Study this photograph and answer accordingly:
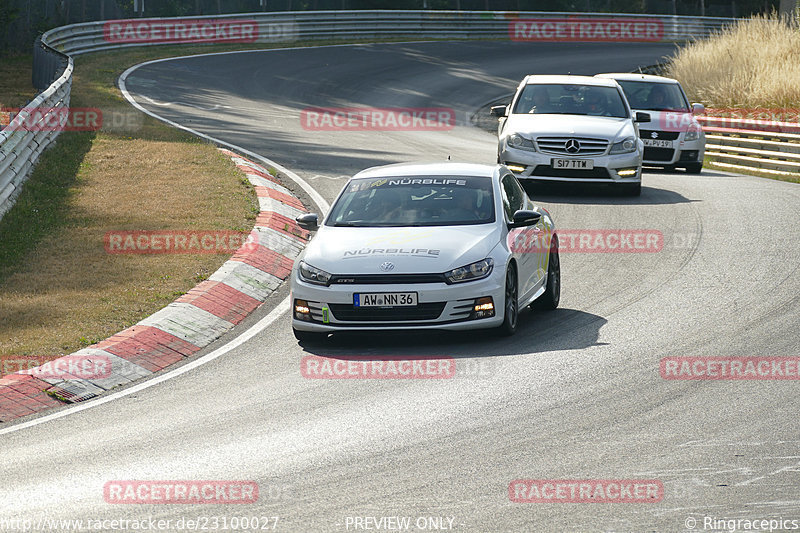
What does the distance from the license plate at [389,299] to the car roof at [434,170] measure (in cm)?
208

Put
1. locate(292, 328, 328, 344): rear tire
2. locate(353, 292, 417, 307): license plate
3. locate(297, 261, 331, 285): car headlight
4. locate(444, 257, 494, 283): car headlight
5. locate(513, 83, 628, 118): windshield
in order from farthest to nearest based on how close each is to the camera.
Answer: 1. locate(513, 83, 628, 118): windshield
2. locate(292, 328, 328, 344): rear tire
3. locate(297, 261, 331, 285): car headlight
4. locate(444, 257, 494, 283): car headlight
5. locate(353, 292, 417, 307): license plate

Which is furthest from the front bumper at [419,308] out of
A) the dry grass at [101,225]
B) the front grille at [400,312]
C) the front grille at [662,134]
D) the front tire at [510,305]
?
the front grille at [662,134]

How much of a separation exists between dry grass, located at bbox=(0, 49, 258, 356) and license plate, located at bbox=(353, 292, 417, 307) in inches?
93.8

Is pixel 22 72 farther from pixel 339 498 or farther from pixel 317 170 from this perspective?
pixel 339 498

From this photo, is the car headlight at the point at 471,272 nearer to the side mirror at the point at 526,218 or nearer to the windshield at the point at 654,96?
the side mirror at the point at 526,218

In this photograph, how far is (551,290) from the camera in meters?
11.4

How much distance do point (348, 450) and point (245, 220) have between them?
27.8ft

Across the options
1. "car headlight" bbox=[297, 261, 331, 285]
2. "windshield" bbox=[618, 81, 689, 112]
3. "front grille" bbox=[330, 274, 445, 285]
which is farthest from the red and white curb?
"windshield" bbox=[618, 81, 689, 112]

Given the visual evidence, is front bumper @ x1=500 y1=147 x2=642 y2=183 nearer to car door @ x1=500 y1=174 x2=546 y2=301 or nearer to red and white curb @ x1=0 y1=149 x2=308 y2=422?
red and white curb @ x1=0 y1=149 x2=308 y2=422

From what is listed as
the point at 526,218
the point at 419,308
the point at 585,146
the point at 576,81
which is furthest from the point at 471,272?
the point at 576,81

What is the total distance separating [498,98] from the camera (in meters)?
37.2

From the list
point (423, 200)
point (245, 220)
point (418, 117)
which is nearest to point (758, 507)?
point (423, 200)

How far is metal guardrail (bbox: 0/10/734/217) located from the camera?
2948 cm

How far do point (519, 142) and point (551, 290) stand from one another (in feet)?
23.9
